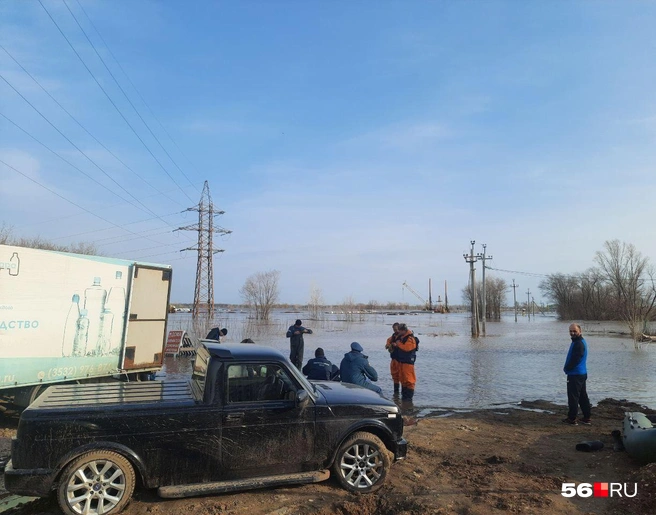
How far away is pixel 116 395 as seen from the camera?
5.11 metres

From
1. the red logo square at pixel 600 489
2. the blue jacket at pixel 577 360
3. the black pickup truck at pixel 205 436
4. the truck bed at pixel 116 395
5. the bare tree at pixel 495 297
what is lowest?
the red logo square at pixel 600 489

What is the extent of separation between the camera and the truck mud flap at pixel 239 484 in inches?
181

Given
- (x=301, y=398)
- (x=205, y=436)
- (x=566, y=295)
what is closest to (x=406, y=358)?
(x=301, y=398)

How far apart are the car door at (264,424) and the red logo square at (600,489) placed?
3.30 m

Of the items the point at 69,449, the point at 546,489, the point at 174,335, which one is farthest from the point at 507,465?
the point at 174,335

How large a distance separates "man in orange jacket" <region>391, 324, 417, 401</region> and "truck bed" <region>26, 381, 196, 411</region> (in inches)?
257

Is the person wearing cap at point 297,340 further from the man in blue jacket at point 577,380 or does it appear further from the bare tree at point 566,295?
the bare tree at point 566,295

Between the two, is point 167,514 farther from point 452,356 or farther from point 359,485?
point 452,356

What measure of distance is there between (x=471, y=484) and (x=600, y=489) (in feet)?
4.90

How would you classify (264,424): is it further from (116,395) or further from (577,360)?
(577,360)

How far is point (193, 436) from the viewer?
4.75 m

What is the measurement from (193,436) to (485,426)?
606 centimetres

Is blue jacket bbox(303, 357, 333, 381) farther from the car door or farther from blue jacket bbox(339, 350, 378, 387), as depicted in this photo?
the car door

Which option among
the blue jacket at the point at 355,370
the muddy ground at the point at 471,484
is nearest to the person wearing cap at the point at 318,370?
the blue jacket at the point at 355,370
